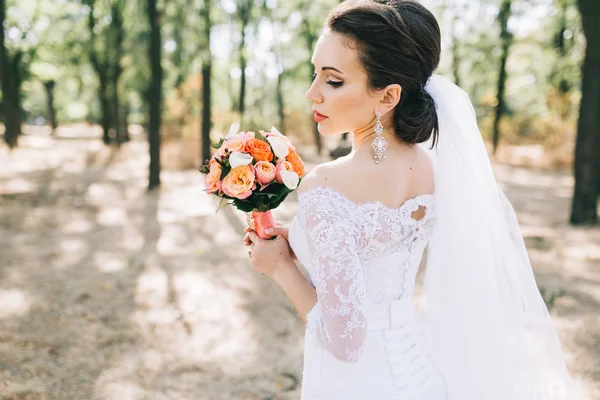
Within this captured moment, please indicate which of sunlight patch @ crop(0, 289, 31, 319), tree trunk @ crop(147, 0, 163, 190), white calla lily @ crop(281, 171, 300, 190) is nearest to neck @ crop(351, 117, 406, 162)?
white calla lily @ crop(281, 171, 300, 190)

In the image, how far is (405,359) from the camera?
1.69 m

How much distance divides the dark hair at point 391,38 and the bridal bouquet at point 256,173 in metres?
0.47

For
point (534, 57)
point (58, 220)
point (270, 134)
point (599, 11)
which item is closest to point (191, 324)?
point (270, 134)

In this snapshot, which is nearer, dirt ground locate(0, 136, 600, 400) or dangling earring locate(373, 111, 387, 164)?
dangling earring locate(373, 111, 387, 164)

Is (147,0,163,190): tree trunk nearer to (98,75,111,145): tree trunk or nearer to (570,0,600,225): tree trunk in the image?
(570,0,600,225): tree trunk

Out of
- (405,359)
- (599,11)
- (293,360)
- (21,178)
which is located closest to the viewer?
(405,359)

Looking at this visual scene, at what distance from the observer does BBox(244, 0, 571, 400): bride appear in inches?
58.0

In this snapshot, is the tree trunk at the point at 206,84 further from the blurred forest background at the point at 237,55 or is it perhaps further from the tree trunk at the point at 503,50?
the tree trunk at the point at 503,50

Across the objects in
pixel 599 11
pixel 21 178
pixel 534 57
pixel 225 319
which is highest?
pixel 599 11

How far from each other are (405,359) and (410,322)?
0.14m

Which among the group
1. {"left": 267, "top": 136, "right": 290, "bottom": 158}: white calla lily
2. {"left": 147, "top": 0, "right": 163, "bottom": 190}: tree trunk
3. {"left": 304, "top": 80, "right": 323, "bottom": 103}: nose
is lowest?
{"left": 147, "top": 0, "right": 163, "bottom": 190}: tree trunk

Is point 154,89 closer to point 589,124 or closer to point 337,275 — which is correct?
point 589,124

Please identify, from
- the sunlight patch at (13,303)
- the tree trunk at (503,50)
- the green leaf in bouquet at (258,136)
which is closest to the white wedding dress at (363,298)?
the green leaf in bouquet at (258,136)

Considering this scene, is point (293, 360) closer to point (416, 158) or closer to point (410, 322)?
point (410, 322)
